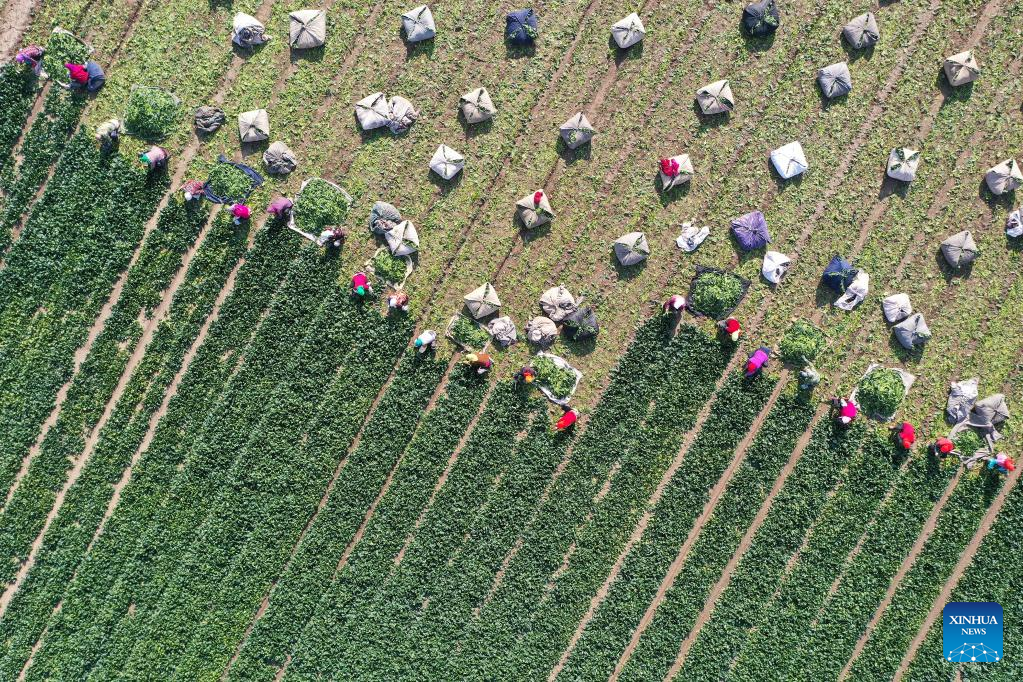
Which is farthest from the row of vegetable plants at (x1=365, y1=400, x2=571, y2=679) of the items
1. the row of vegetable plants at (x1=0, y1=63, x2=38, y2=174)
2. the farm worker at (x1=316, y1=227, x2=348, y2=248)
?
the row of vegetable plants at (x1=0, y1=63, x2=38, y2=174)

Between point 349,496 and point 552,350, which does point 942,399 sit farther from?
point 349,496

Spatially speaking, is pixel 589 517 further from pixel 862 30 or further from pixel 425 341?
pixel 862 30

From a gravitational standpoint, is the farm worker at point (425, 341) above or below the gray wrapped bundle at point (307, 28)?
below

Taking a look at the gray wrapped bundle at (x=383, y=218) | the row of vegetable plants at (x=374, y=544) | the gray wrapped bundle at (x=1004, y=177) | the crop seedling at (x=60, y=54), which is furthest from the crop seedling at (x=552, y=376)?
the crop seedling at (x=60, y=54)

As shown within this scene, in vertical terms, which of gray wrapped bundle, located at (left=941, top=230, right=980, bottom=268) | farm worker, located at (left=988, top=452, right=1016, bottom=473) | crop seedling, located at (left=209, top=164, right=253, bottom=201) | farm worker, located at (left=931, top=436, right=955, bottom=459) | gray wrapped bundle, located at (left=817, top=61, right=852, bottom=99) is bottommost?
crop seedling, located at (left=209, top=164, right=253, bottom=201)

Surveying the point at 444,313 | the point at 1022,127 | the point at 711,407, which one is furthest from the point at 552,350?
the point at 1022,127

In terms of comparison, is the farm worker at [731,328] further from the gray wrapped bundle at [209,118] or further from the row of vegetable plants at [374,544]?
the gray wrapped bundle at [209,118]

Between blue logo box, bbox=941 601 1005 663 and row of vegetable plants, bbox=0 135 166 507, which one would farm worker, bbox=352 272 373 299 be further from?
blue logo box, bbox=941 601 1005 663
